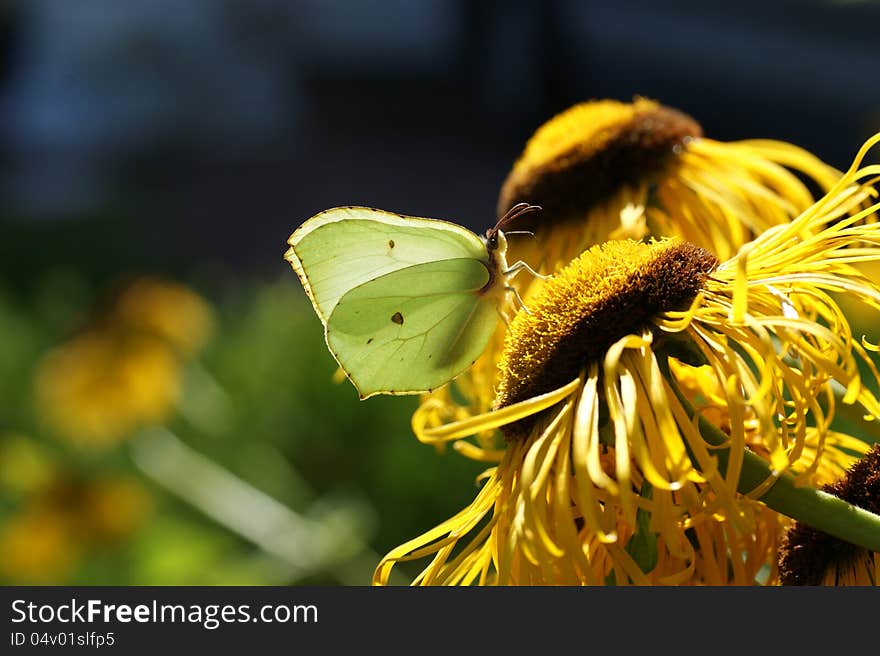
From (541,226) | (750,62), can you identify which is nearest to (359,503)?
(541,226)

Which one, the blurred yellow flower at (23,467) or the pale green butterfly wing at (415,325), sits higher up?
the blurred yellow flower at (23,467)

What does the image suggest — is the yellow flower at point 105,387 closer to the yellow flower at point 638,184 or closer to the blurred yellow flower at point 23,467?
the blurred yellow flower at point 23,467

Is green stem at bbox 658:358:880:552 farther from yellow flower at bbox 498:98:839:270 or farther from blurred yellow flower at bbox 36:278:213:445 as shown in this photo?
blurred yellow flower at bbox 36:278:213:445

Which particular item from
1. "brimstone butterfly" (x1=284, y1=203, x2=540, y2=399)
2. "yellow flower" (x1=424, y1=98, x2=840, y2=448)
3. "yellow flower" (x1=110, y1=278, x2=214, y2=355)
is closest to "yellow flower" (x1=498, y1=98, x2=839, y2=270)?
"yellow flower" (x1=424, y1=98, x2=840, y2=448)

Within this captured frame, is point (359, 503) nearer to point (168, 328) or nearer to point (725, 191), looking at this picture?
point (168, 328)

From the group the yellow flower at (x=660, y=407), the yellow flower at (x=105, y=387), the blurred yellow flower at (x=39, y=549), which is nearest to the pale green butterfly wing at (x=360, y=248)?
the yellow flower at (x=660, y=407)

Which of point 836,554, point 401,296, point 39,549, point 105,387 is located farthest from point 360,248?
point 105,387
